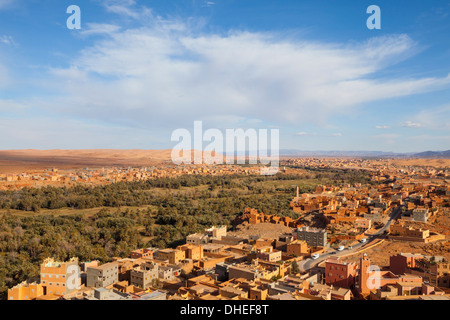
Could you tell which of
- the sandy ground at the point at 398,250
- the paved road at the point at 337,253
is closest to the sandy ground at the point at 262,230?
the paved road at the point at 337,253

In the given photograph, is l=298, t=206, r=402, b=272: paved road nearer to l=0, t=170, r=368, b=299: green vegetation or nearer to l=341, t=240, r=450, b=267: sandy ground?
l=341, t=240, r=450, b=267: sandy ground

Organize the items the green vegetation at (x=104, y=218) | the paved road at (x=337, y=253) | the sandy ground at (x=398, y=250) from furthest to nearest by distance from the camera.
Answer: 1. the green vegetation at (x=104, y=218)
2. the sandy ground at (x=398, y=250)
3. the paved road at (x=337, y=253)

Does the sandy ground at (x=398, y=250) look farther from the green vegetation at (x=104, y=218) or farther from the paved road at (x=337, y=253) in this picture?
the green vegetation at (x=104, y=218)

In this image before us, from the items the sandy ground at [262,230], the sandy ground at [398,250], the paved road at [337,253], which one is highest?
the sandy ground at [398,250]

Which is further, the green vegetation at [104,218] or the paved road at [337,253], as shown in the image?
the green vegetation at [104,218]

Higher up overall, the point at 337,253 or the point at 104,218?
the point at 104,218

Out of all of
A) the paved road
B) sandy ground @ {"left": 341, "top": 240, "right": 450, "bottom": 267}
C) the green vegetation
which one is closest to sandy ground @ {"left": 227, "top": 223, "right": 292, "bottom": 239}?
the green vegetation

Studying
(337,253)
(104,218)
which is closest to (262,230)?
(337,253)

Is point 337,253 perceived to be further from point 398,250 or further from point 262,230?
point 262,230
